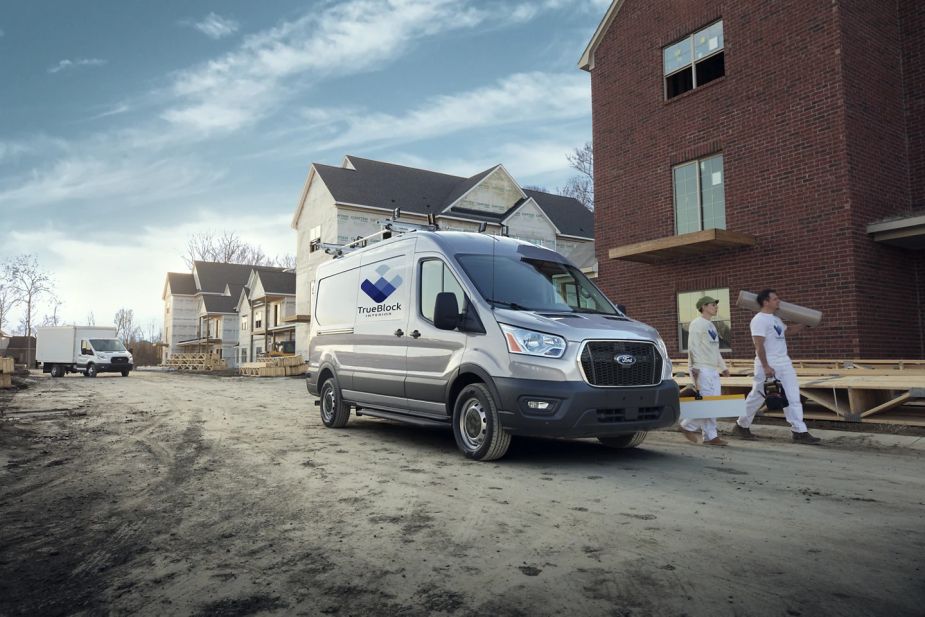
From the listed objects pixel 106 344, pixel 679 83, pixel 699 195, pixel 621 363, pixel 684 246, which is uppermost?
pixel 679 83

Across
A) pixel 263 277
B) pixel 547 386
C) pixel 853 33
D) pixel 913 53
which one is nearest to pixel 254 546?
pixel 547 386

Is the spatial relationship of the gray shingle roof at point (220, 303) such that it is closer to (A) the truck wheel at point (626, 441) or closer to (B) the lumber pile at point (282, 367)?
(B) the lumber pile at point (282, 367)

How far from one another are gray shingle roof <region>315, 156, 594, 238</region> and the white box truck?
14.6 metres

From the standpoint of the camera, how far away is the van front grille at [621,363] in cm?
→ 615

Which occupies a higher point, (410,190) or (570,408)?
(410,190)

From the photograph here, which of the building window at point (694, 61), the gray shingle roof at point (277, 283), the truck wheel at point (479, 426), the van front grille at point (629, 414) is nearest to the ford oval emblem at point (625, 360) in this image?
the van front grille at point (629, 414)

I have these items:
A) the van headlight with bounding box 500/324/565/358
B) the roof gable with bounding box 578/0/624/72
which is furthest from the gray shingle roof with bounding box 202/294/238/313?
the van headlight with bounding box 500/324/565/358

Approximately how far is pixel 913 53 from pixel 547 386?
40.4 feet

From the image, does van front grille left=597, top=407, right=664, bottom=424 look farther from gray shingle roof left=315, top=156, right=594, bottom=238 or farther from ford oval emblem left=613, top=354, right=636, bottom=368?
gray shingle roof left=315, top=156, right=594, bottom=238

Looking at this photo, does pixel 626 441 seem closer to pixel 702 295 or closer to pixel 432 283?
pixel 432 283

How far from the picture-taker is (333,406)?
9594 millimetres

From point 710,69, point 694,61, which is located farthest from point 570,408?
point 694,61

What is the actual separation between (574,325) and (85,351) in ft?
115

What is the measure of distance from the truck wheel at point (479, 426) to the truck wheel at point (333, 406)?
9.97 feet
